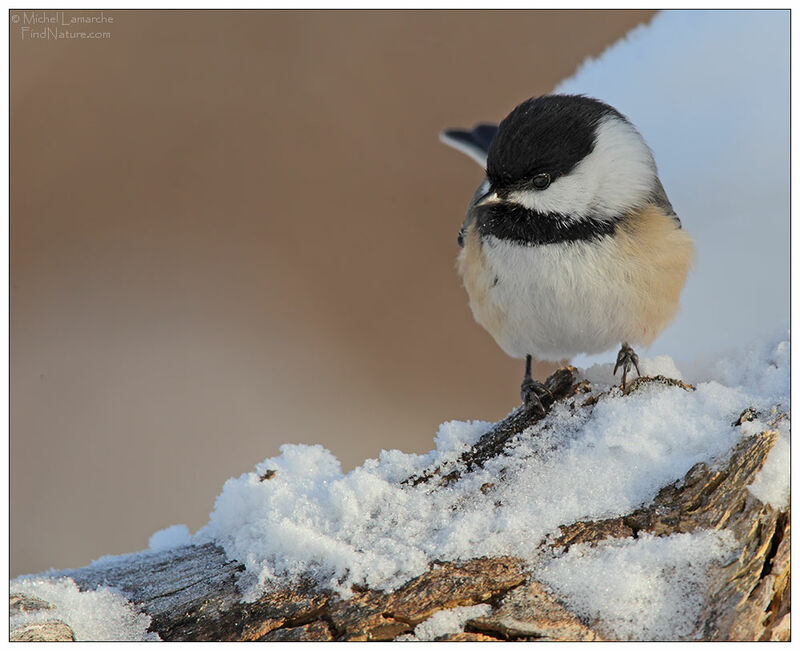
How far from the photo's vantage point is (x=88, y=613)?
3.92ft

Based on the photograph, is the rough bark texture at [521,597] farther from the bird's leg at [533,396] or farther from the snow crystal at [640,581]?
the bird's leg at [533,396]

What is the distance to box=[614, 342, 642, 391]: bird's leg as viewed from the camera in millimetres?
1544

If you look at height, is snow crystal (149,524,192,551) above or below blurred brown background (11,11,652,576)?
below

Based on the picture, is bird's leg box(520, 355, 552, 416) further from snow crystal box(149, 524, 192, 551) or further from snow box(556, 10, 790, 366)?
snow crystal box(149, 524, 192, 551)

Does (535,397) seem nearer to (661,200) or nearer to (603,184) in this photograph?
(603,184)

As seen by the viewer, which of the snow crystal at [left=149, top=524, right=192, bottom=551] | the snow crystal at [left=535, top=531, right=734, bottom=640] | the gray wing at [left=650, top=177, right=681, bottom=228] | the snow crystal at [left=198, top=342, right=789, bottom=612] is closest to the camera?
the snow crystal at [left=535, top=531, right=734, bottom=640]

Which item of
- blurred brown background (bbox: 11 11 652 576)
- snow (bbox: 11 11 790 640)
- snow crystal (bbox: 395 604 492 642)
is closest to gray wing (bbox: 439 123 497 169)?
blurred brown background (bbox: 11 11 652 576)

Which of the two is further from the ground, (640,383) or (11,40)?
(11,40)

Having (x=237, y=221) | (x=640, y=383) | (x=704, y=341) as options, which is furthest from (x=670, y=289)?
(x=237, y=221)

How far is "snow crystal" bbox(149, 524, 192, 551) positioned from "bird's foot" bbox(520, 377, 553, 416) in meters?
0.77

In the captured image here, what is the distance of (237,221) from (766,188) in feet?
7.08

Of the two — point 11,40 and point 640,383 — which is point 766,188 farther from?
point 11,40

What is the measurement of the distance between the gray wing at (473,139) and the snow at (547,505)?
1165 mm

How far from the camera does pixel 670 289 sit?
1.67 metres
